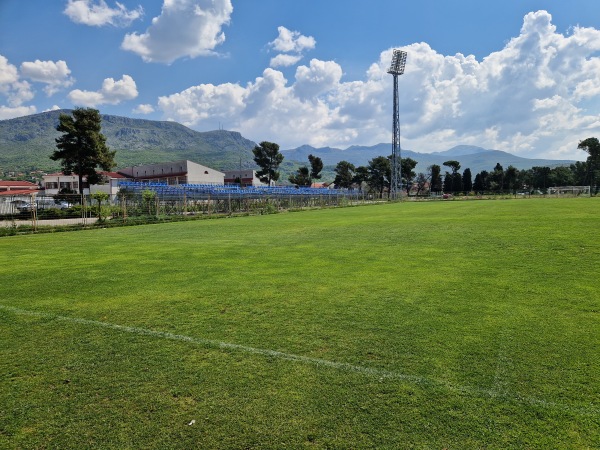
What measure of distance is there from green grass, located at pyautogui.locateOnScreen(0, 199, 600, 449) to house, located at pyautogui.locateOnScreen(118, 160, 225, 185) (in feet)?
256

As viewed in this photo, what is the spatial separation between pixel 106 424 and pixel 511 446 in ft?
10.3

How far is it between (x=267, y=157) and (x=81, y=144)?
148 ft

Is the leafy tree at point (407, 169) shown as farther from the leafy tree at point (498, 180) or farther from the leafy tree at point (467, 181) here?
the leafy tree at point (498, 180)

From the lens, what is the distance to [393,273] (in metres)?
8.20

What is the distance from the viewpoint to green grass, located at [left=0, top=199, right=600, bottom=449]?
301 cm

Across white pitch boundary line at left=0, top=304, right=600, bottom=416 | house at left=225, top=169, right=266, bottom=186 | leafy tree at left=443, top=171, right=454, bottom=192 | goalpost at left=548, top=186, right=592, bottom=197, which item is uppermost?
house at left=225, top=169, right=266, bottom=186

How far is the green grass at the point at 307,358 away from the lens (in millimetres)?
3006

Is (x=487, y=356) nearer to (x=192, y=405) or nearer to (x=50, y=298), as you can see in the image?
(x=192, y=405)

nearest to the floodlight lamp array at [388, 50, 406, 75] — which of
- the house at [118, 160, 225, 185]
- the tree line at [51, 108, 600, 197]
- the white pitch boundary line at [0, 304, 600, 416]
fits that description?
the tree line at [51, 108, 600, 197]

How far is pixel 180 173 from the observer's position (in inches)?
3361

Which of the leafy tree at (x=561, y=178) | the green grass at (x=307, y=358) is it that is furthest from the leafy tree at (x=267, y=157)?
the green grass at (x=307, y=358)

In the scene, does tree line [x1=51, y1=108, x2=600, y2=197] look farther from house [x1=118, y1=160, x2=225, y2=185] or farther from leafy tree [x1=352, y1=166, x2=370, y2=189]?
house [x1=118, y1=160, x2=225, y2=185]

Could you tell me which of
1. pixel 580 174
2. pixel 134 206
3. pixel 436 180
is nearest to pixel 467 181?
pixel 436 180

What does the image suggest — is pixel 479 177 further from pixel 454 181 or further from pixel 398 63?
pixel 398 63
